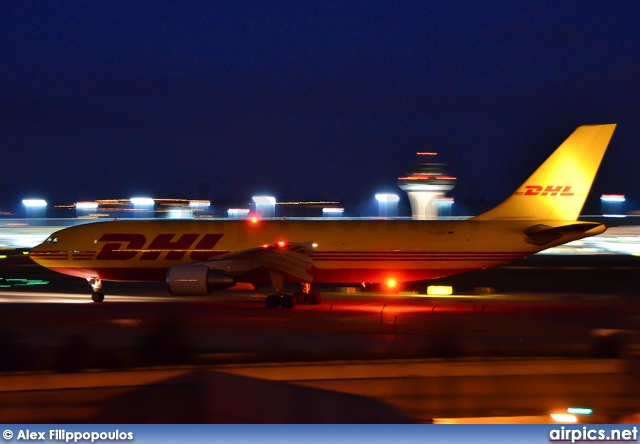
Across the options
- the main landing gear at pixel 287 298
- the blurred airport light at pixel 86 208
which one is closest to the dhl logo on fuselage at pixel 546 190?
the main landing gear at pixel 287 298

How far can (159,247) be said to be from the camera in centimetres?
2725

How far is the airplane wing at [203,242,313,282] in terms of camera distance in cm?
2530

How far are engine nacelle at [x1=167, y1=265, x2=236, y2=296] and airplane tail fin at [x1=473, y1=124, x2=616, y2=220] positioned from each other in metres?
9.92

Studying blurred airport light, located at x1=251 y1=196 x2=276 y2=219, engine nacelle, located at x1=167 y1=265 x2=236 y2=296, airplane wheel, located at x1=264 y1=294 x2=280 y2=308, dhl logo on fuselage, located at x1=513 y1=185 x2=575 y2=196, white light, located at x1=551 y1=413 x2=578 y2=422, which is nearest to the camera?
white light, located at x1=551 y1=413 x2=578 y2=422

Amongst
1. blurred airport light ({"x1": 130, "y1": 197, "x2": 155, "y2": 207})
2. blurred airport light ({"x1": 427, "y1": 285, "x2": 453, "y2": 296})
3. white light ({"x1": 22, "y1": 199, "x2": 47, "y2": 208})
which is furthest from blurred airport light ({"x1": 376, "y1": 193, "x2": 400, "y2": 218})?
blurred airport light ({"x1": 427, "y1": 285, "x2": 453, "y2": 296})

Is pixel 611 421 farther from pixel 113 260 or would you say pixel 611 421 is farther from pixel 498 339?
pixel 113 260

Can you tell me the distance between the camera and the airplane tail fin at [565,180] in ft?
84.2

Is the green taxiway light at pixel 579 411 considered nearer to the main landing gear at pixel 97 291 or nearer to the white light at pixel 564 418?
the white light at pixel 564 418

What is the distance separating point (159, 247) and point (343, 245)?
647 centimetres

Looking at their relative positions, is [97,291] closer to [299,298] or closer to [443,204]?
[299,298]

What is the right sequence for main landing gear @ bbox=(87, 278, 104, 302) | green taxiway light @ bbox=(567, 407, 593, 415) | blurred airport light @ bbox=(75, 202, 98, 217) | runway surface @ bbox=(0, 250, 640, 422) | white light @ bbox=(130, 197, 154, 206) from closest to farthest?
green taxiway light @ bbox=(567, 407, 593, 415)
runway surface @ bbox=(0, 250, 640, 422)
main landing gear @ bbox=(87, 278, 104, 302)
white light @ bbox=(130, 197, 154, 206)
blurred airport light @ bbox=(75, 202, 98, 217)

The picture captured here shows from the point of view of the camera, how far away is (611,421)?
973cm

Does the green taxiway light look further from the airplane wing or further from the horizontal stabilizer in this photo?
the airplane wing

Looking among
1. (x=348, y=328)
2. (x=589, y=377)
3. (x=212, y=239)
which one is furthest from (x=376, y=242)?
(x=589, y=377)
